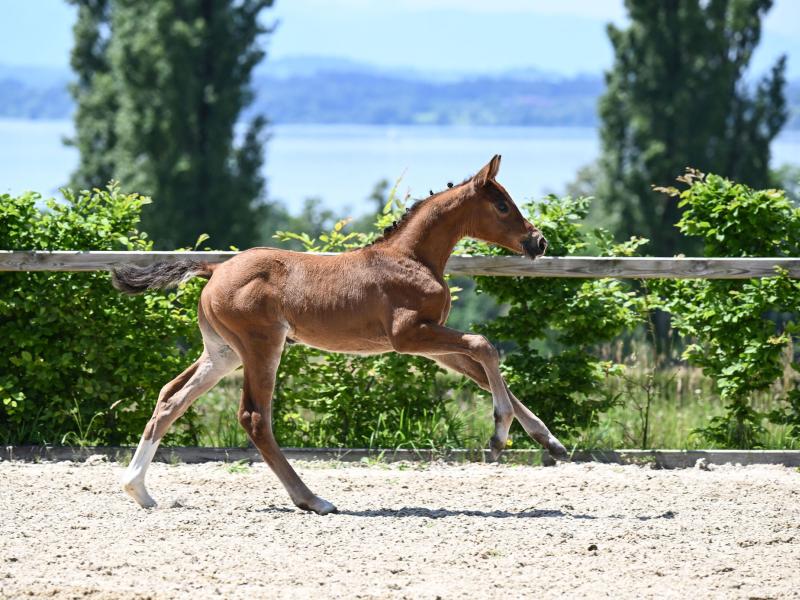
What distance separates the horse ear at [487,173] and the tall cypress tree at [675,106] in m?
21.3

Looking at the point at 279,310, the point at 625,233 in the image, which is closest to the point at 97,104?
the point at 625,233

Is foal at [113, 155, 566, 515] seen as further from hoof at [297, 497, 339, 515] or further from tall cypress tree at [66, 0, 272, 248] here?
tall cypress tree at [66, 0, 272, 248]

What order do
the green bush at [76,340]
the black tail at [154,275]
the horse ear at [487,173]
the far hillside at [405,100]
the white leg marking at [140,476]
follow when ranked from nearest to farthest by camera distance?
1. the white leg marking at [140,476]
2. the horse ear at [487,173]
3. the black tail at [154,275]
4. the green bush at [76,340]
5. the far hillside at [405,100]

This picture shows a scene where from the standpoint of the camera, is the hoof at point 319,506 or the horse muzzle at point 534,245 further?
the horse muzzle at point 534,245

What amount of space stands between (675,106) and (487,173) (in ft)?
74.4

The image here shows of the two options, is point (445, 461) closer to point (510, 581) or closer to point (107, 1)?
point (510, 581)

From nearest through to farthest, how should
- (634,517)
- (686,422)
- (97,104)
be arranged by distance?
(634,517), (686,422), (97,104)

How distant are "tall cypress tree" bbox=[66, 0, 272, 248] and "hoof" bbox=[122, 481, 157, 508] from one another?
68.2 feet

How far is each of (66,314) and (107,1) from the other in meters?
26.3

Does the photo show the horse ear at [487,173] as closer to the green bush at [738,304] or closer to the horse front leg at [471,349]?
the horse front leg at [471,349]

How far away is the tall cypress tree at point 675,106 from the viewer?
2789cm

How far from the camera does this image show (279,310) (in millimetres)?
6684

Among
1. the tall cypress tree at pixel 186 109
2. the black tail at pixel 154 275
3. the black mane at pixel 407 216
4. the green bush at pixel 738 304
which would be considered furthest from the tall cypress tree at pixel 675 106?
the black tail at pixel 154 275

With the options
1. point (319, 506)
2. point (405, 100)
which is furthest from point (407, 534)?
point (405, 100)
